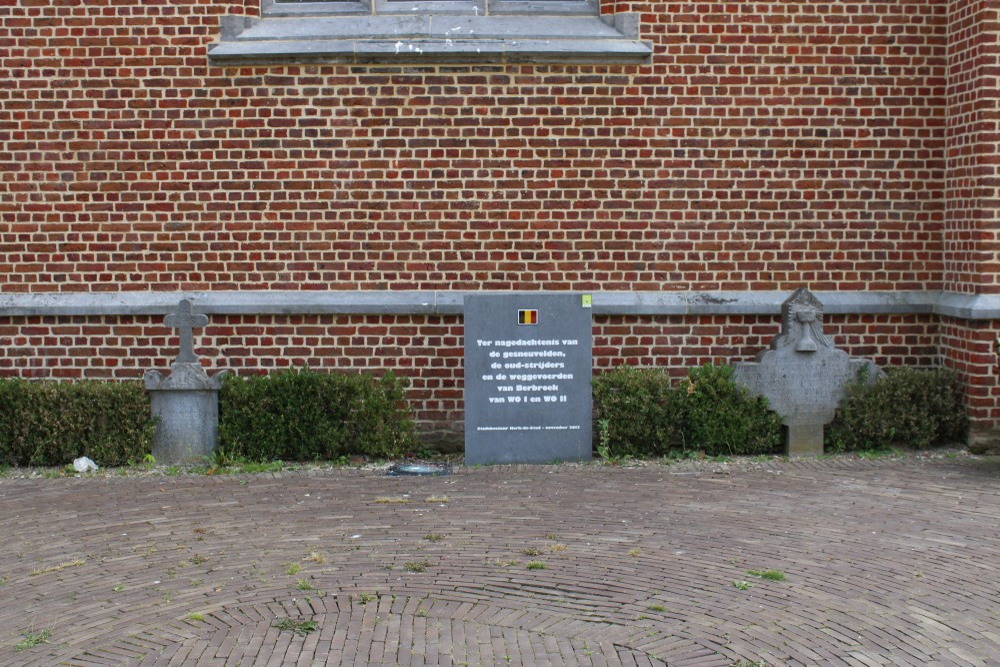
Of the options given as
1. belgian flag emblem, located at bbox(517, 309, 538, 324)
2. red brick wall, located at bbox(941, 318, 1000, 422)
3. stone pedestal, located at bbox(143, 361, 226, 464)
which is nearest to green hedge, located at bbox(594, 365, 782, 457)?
belgian flag emblem, located at bbox(517, 309, 538, 324)

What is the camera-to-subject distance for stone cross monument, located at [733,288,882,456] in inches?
397

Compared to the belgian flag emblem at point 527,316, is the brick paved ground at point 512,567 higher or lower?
lower

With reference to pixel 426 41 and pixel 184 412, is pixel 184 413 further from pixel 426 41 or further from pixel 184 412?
pixel 426 41

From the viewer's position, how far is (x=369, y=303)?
10.4m

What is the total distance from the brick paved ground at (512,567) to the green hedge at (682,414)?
47cm

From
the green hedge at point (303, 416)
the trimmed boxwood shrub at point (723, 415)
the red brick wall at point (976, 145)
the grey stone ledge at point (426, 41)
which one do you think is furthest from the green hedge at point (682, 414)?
the grey stone ledge at point (426, 41)

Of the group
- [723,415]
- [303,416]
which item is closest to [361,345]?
[303,416]

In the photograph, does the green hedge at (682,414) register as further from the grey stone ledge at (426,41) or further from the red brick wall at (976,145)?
the grey stone ledge at (426,41)

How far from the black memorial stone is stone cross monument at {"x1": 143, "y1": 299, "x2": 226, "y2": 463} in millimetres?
2056

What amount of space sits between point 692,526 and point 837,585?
1.42m

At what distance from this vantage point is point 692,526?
25.3ft

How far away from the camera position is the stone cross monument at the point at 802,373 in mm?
10078

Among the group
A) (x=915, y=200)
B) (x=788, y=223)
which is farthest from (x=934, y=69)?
(x=788, y=223)

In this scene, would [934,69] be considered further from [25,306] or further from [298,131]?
[25,306]
